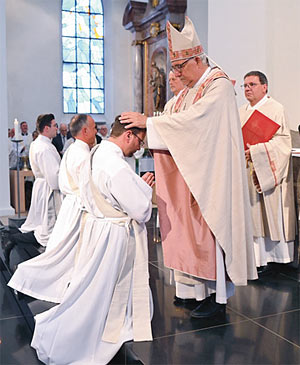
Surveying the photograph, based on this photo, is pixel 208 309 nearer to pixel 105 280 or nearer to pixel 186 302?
pixel 186 302

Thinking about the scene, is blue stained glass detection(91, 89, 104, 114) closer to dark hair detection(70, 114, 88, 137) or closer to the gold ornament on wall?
the gold ornament on wall

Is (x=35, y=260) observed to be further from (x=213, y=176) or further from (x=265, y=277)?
(x=265, y=277)

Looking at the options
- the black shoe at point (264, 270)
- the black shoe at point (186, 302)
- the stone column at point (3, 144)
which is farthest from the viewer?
the stone column at point (3, 144)

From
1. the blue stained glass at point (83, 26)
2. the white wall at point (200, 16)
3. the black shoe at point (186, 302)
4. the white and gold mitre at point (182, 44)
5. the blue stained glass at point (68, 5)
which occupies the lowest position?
the black shoe at point (186, 302)

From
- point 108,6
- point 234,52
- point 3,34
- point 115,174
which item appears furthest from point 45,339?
point 108,6

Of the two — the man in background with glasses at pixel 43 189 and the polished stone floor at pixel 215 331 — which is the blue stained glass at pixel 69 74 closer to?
the man in background with glasses at pixel 43 189

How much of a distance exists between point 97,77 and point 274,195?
1110 centimetres

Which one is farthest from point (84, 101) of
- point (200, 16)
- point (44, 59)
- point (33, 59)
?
point (200, 16)

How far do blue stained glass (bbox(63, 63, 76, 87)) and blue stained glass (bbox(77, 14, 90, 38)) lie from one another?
0.96 meters

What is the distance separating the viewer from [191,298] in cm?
356

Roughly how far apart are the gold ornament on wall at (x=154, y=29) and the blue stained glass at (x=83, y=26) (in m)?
3.44

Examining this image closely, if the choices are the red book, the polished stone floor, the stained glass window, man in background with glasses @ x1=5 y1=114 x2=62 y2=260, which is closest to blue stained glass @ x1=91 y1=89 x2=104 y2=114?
the stained glass window

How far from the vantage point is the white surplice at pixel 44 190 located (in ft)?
18.2

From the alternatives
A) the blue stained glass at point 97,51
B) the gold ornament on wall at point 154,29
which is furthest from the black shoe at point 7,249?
the blue stained glass at point 97,51
